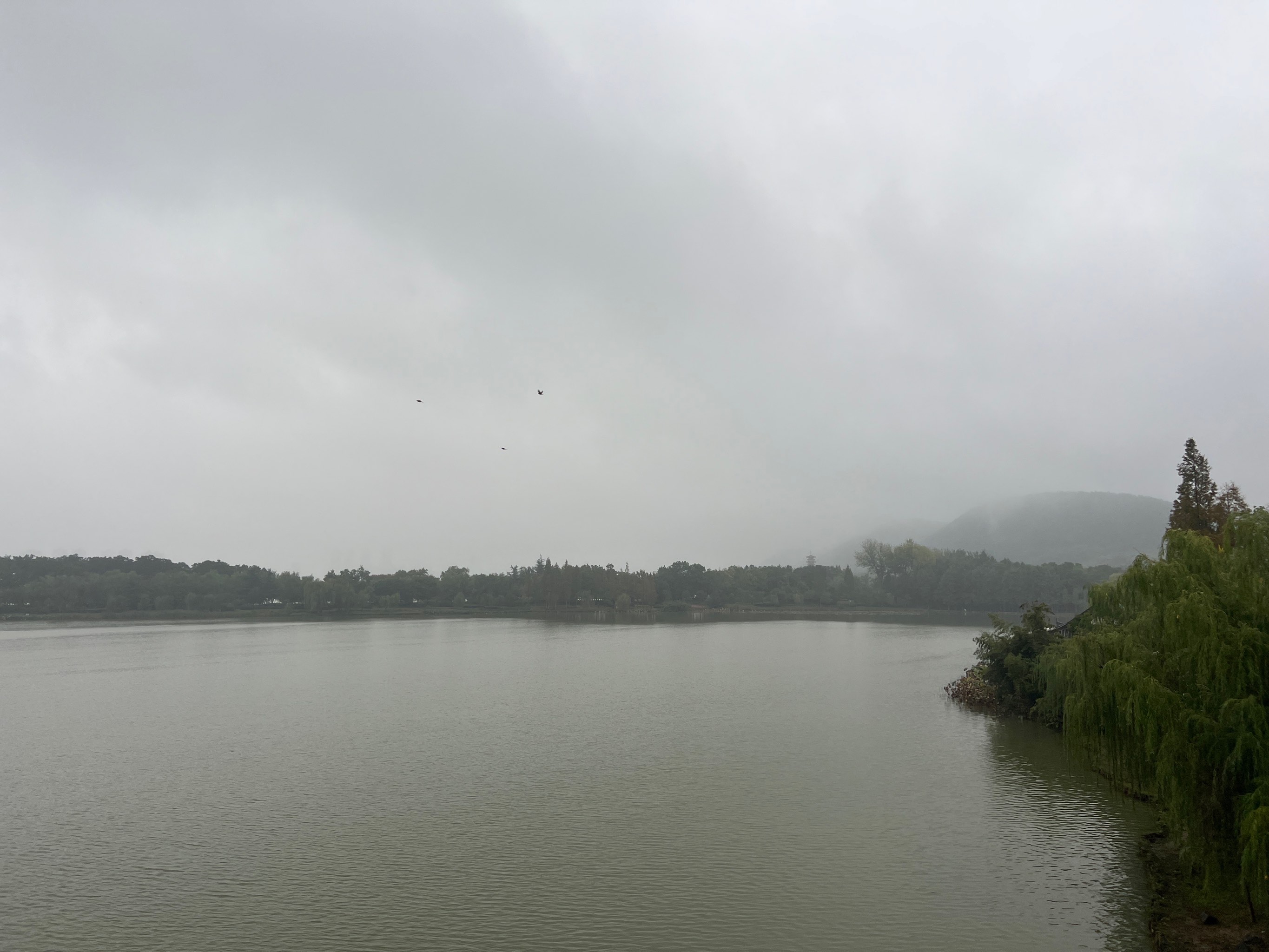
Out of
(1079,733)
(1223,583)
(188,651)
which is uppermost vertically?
(1223,583)

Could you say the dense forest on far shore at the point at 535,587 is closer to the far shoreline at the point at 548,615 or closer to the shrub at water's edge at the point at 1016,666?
the far shoreline at the point at 548,615

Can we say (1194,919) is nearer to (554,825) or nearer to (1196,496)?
(554,825)

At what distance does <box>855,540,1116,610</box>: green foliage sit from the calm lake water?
129346 millimetres

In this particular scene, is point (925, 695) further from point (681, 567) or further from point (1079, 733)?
point (681, 567)

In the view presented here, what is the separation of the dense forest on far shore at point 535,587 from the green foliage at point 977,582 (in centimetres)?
26

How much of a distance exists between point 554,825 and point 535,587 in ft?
518

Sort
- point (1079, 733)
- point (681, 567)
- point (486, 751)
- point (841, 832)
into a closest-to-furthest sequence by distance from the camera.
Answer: point (1079, 733), point (841, 832), point (486, 751), point (681, 567)

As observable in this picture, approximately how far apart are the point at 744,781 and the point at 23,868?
21.3m

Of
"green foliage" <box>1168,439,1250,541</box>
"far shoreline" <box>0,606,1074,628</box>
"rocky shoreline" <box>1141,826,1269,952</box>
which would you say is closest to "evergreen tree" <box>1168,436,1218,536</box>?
"green foliage" <box>1168,439,1250,541</box>

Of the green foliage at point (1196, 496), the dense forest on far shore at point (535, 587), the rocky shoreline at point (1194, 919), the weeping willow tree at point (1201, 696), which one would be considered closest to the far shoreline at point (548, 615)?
the dense forest on far shore at point (535, 587)

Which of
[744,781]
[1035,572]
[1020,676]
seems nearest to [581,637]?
[1020,676]

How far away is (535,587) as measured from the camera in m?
178

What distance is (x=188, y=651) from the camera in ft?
262

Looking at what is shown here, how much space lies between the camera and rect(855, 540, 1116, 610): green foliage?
6334 inches
